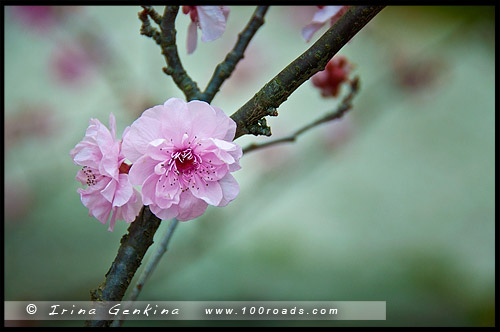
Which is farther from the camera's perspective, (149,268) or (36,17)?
(36,17)

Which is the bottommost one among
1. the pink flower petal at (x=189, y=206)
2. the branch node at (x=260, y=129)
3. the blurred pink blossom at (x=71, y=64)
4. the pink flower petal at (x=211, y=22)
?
the pink flower petal at (x=189, y=206)

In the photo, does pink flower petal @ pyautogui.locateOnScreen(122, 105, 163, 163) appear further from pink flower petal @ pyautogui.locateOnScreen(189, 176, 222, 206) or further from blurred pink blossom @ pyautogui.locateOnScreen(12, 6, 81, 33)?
blurred pink blossom @ pyautogui.locateOnScreen(12, 6, 81, 33)

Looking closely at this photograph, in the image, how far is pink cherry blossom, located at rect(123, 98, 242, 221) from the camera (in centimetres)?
36

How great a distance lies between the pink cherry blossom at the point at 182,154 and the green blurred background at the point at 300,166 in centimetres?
70

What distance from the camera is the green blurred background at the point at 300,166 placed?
1174mm

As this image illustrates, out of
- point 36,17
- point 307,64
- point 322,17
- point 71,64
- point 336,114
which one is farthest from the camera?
point 71,64

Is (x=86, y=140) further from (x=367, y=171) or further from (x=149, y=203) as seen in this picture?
(x=367, y=171)

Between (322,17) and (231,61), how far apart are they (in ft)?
0.34

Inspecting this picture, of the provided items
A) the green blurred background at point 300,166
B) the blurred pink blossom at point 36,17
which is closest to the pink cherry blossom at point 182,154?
A: the green blurred background at point 300,166

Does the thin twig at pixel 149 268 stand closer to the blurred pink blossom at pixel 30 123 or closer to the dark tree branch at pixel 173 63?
the dark tree branch at pixel 173 63

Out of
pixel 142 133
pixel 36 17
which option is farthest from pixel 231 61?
pixel 36 17
